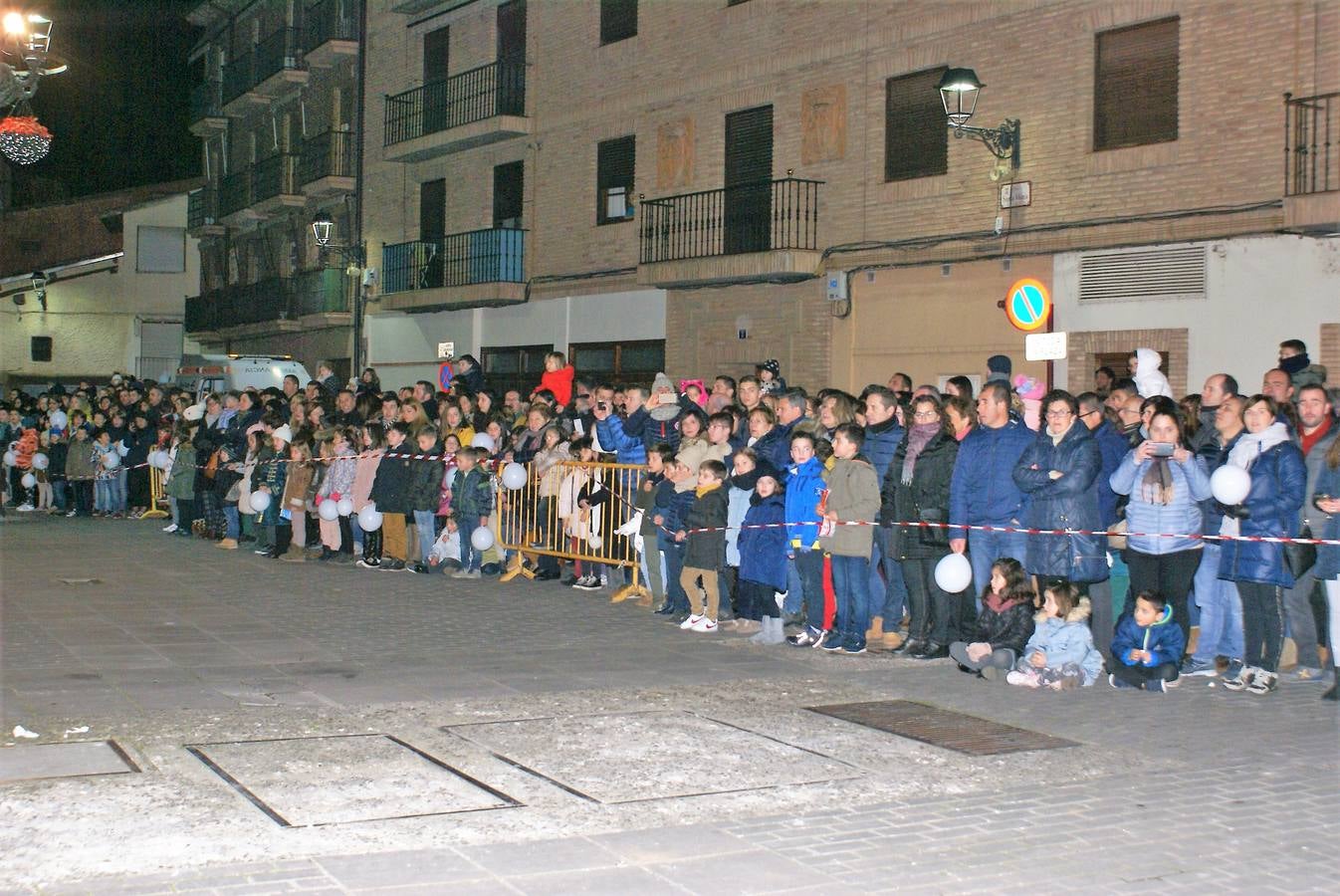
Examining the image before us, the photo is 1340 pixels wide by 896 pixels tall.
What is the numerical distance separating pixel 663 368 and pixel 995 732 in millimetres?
17941

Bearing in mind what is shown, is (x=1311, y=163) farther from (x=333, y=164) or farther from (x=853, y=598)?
(x=333, y=164)

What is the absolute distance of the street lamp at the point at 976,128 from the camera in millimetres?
18672

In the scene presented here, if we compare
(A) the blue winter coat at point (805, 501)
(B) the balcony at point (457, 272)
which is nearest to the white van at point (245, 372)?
(B) the balcony at point (457, 272)

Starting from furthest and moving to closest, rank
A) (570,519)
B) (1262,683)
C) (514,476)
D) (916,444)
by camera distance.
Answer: (514,476), (570,519), (916,444), (1262,683)

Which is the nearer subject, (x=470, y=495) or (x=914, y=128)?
(x=470, y=495)

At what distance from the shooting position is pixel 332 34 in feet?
120

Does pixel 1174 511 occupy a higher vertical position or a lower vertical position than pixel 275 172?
lower

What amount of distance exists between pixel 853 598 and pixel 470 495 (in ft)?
18.5

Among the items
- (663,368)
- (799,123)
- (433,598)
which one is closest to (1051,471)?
(433,598)

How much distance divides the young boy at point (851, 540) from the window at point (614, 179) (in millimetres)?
15819

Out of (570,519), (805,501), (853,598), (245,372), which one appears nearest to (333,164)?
(245,372)

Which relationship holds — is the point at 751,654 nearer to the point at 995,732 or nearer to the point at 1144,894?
the point at 995,732

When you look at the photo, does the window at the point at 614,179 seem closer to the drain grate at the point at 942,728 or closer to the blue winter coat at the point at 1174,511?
the blue winter coat at the point at 1174,511

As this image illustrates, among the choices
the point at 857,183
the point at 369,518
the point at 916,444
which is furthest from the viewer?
the point at 857,183
